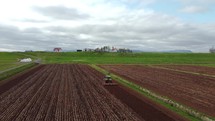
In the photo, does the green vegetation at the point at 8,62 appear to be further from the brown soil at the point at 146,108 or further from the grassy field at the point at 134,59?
the brown soil at the point at 146,108

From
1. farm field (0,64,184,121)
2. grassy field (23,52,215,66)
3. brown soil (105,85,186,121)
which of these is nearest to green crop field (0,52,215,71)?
grassy field (23,52,215,66)

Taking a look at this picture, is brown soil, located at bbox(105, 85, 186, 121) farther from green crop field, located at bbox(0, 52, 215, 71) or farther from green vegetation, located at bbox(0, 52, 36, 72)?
green crop field, located at bbox(0, 52, 215, 71)

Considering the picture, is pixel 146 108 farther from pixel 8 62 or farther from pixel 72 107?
pixel 8 62

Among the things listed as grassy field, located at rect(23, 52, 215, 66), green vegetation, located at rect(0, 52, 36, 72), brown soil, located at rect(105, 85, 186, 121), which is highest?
brown soil, located at rect(105, 85, 186, 121)

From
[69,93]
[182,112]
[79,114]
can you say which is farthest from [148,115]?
[69,93]

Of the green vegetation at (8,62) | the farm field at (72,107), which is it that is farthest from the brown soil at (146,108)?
the green vegetation at (8,62)

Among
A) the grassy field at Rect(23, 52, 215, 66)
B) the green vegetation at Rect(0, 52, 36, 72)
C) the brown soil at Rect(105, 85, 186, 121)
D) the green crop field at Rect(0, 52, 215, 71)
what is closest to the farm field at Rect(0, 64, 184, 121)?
the brown soil at Rect(105, 85, 186, 121)

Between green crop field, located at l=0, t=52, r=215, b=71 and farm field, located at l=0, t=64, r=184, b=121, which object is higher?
farm field, located at l=0, t=64, r=184, b=121

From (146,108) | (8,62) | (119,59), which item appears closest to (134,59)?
(119,59)

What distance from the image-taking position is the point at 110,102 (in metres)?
Answer: 20.6

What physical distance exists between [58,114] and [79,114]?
1.14 m

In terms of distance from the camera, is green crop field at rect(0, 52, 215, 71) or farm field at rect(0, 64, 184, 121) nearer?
farm field at rect(0, 64, 184, 121)

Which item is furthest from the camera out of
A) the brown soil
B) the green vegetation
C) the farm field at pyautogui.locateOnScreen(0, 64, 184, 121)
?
the green vegetation

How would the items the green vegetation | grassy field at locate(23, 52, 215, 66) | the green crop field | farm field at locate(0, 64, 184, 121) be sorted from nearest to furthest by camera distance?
1. farm field at locate(0, 64, 184, 121)
2. the green vegetation
3. the green crop field
4. grassy field at locate(23, 52, 215, 66)
